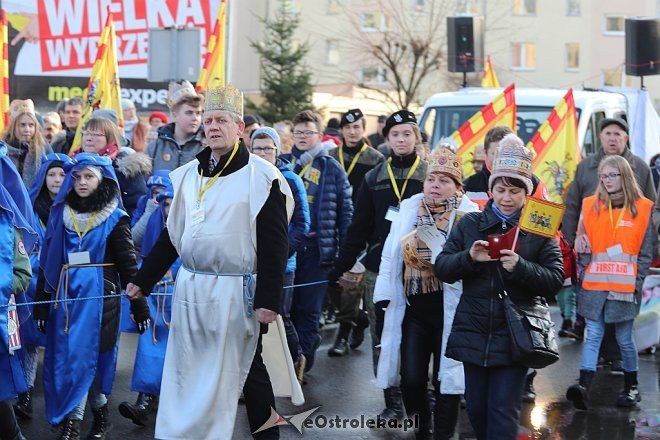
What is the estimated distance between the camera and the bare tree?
37.6 m

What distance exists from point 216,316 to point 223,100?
114 cm

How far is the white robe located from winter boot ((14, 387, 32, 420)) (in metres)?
2.38

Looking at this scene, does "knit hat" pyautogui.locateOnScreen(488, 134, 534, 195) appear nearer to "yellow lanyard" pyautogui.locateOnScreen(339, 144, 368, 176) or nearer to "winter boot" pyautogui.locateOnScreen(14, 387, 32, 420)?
"winter boot" pyautogui.locateOnScreen(14, 387, 32, 420)

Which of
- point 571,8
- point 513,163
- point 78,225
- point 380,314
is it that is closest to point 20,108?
point 78,225

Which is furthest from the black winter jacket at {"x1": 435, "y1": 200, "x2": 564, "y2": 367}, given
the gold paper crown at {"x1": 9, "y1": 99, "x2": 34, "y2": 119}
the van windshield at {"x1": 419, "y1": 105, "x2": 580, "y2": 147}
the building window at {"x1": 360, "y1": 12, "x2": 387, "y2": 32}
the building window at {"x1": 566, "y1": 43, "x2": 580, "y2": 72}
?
the building window at {"x1": 566, "y1": 43, "x2": 580, "y2": 72}

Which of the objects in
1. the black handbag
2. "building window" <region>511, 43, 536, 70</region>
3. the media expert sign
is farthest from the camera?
"building window" <region>511, 43, 536, 70</region>

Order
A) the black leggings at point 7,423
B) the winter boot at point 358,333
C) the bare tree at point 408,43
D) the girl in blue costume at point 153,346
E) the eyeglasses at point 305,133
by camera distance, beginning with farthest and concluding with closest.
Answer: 1. the bare tree at point 408,43
2. the winter boot at point 358,333
3. the eyeglasses at point 305,133
4. the girl in blue costume at point 153,346
5. the black leggings at point 7,423

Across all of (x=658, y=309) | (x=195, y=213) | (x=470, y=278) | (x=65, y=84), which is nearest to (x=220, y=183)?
(x=195, y=213)

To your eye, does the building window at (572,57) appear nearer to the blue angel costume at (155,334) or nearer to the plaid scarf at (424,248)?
the blue angel costume at (155,334)

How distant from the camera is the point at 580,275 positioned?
382 inches

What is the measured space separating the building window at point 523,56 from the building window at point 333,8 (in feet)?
29.6

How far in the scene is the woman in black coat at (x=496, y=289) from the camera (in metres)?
6.18

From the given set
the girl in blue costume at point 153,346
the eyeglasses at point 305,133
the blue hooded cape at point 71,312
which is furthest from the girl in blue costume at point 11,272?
the eyeglasses at point 305,133

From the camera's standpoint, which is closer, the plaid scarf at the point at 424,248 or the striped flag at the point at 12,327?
the striped flag at the point at 12,327
